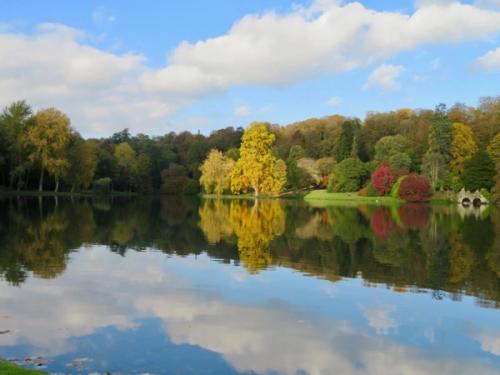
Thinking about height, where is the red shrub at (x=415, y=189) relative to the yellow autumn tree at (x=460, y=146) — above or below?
below

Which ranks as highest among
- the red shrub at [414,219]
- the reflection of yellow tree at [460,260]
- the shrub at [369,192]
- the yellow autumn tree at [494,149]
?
the yellow autumn tree at [494,149]

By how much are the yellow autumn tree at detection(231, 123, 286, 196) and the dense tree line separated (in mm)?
132

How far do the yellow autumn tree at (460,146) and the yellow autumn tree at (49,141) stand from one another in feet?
169

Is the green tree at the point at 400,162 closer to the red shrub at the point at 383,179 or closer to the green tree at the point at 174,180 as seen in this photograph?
the red shrub at the point at 383,179

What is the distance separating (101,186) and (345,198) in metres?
35.5

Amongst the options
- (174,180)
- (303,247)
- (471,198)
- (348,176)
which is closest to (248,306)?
(303,247)

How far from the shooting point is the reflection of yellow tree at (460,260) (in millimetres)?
14070

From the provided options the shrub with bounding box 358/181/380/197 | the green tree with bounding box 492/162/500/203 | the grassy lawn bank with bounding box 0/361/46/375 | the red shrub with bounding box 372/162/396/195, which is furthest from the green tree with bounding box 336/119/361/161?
the grassy lawn bank with bounding box 0/361/46/375

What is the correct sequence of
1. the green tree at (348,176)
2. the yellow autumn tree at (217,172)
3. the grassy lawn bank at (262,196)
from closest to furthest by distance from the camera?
1. the yellow autumn tree at (217,172)
2. the grassy lawn bank at (262,196)
3. the green tree at (348,176)

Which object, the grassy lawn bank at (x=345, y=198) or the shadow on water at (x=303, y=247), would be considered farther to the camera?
the grassy lawn bank at (x=345, y=198)

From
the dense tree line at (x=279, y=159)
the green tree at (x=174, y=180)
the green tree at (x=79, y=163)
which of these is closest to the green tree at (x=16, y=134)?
the dense tree line at (x=279, y=159)

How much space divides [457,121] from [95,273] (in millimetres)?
74681

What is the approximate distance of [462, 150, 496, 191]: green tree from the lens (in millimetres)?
63406

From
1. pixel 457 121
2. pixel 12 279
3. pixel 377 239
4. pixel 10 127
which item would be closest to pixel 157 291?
pixel 12 279
